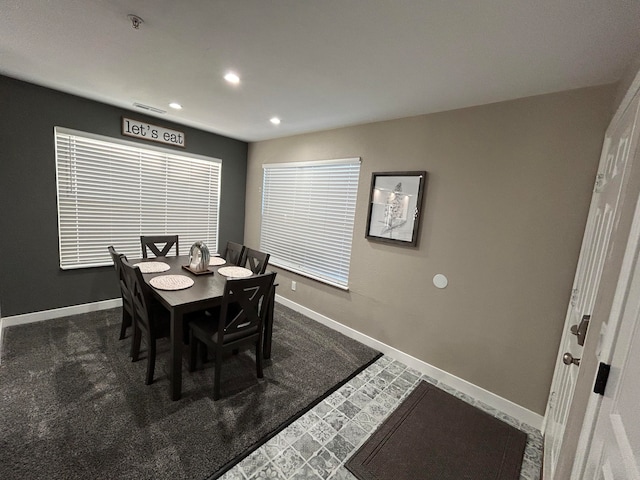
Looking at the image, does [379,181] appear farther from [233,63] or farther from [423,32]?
[233,63]

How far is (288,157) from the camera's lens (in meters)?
3.76

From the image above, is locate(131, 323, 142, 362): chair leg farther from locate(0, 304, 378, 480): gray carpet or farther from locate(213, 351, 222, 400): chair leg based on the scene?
locate(213, 351, 222, 400): chair leg

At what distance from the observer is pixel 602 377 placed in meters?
0.82

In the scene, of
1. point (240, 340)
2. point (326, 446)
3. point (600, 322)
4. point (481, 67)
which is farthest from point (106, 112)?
point (600, 322)

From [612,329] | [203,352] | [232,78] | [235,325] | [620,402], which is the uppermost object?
[232,78]

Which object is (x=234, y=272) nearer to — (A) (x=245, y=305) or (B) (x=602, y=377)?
(A) (x=245, y=305)

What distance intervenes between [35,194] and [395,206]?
3.64 meters

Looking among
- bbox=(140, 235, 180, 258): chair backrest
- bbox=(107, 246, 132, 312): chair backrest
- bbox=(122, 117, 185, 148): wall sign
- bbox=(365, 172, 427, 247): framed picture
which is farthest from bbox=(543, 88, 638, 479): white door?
bbox=(122, 117, 185, 148): wall sign

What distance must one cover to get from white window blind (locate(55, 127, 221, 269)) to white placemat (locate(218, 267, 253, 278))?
1.57 meters

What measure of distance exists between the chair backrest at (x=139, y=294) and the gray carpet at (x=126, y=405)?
0.48 meters

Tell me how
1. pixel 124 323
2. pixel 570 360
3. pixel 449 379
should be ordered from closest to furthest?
pixel 570 360 → pixel 449 379 → pixel 124 323

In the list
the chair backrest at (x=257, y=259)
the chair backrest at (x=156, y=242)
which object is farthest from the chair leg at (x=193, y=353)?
the chair backrest at (x=156, y=242)

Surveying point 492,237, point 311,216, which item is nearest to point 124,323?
point 311,216

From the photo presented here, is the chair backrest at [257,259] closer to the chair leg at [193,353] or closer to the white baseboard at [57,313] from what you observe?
the chair leg at [193,353]
